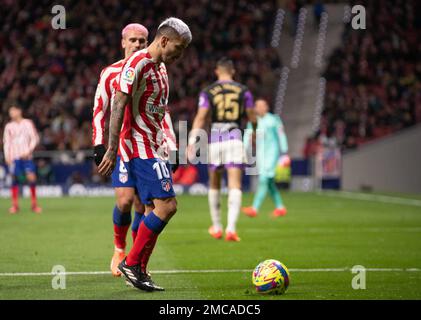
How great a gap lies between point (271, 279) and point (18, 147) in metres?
12.6

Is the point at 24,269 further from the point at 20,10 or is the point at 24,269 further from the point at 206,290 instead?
the point at 20,10

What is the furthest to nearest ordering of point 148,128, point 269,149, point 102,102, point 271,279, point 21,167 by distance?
point 21,167, point 269,149, point 102,102, point 148,128, point 271,279

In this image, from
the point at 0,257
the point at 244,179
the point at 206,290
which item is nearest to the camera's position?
the point at 206,290

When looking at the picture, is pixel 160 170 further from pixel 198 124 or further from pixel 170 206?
pixel 198 124

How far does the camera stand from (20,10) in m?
33.5

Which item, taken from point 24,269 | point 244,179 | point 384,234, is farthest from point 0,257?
point 244,179

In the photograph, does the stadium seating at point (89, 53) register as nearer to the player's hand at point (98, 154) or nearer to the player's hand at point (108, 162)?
the player's hand at point (98, 154)

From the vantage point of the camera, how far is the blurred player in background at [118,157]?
8164 mm

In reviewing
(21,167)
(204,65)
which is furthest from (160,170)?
(204,65)

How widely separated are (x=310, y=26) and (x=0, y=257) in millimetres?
29083

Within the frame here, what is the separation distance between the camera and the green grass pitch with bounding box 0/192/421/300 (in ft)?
Answer: 24.9

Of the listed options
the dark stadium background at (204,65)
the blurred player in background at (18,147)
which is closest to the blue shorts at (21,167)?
the blurred player in background at (18,147)

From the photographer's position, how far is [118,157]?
8133 mm

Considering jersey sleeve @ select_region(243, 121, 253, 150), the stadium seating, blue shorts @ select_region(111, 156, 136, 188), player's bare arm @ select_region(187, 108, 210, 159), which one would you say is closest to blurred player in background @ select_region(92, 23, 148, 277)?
blue shorts @ select_region(111, 156, 136, 188)
